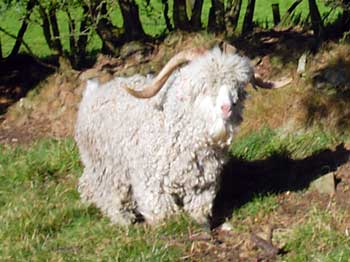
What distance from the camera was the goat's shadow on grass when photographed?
7.40 metres

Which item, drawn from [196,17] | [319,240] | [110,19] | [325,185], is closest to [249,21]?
[196,17]

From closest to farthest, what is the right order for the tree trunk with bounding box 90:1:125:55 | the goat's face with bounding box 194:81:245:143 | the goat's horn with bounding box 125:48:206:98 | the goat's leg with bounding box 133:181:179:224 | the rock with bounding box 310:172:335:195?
the goat's face with bounding box 194:81:245:143, the goat's horn with bounding box 125:48:206:98, the goat's leg with bounding box 133:181:179:224, the rock with bounding box 310:172:335:195, the tree trunk with bounding box 90:1:125:55

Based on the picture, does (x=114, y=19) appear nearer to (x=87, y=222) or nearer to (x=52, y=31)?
(x=52, y=31)

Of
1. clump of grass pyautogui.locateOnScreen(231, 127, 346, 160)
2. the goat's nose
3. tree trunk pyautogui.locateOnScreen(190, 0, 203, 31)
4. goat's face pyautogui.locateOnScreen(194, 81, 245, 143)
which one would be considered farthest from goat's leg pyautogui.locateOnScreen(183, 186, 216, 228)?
tree trunk pyautogui.locateOnScreen(190, 0, 203, 31)

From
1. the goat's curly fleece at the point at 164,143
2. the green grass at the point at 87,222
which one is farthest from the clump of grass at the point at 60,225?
the goat's curly fleece at the point at 164,143

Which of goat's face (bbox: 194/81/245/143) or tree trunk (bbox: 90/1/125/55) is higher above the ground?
goat's face (bbox: 194/81/245/143)

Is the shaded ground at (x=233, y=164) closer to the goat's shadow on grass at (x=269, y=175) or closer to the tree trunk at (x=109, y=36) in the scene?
the goat's shadow on grass at (x=269, y=175)

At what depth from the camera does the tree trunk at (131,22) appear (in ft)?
35.4

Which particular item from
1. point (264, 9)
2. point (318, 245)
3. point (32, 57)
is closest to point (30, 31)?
point (264, 9)

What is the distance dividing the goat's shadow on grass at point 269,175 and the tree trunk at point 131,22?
3334 mm

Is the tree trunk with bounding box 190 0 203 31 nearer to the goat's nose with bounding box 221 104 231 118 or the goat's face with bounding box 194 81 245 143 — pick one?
the goat's face with bounding box 194 81 245 143

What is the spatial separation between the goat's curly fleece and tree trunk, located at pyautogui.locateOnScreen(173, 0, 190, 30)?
3.37m

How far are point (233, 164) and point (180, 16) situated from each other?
3.11m

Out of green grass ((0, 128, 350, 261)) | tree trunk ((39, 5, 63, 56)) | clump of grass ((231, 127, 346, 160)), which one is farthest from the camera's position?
tree trunk ((39, 5, 63, 56))
